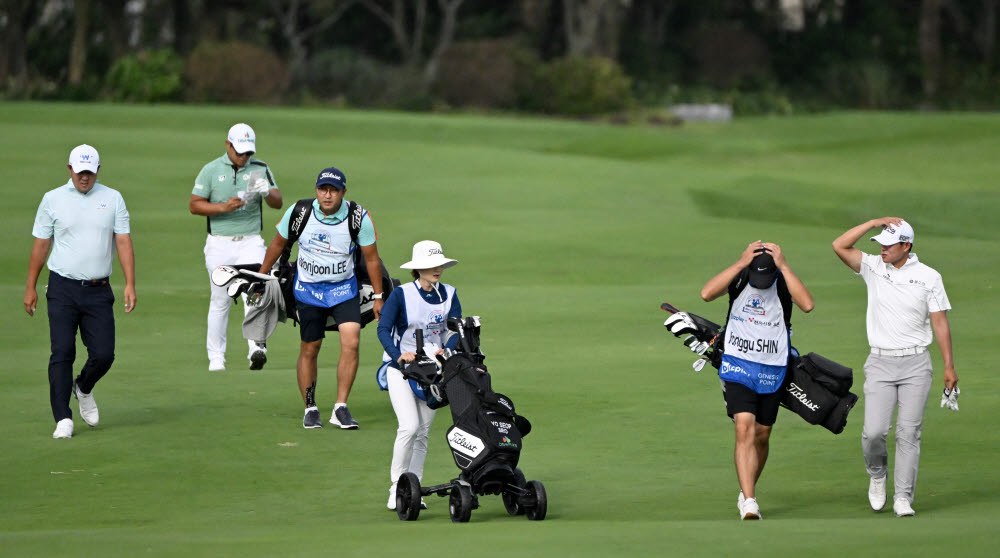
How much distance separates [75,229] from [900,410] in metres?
6.20

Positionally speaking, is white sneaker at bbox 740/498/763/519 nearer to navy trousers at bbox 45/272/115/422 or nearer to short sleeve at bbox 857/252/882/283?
short sleeve at bbox 857/252/882/283

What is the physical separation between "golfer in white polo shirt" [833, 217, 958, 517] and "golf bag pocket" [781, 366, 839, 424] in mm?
321

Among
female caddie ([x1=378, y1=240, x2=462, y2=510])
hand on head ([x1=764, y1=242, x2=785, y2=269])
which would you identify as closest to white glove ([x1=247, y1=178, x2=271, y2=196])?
female caddie ([x1=378, y1=240, x2=462, y2=510])

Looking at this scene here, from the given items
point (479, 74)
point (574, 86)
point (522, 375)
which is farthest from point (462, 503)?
point (574, 86)

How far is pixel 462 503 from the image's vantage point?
30.8ft

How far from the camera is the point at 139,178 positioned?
1189 inches

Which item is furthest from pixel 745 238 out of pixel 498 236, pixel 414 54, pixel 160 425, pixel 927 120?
pixel 414 54

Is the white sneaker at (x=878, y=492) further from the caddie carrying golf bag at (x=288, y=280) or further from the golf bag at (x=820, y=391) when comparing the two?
the caddie carrying golf bag at (x=288, y=280)

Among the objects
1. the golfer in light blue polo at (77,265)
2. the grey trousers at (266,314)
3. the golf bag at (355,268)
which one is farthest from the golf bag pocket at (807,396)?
the golfer in light blue polo at (77,265)

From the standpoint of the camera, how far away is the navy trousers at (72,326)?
39.1ft

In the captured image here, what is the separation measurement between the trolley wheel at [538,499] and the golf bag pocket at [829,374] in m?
1.88

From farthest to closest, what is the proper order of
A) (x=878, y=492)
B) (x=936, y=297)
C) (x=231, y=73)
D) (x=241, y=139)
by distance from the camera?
(x=231, y=73), (x=241, y=139), (x=878, y=492), (x=936, y=297)

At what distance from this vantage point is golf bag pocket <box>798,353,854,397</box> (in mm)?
9827

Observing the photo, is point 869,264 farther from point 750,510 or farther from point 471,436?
point 471,436
